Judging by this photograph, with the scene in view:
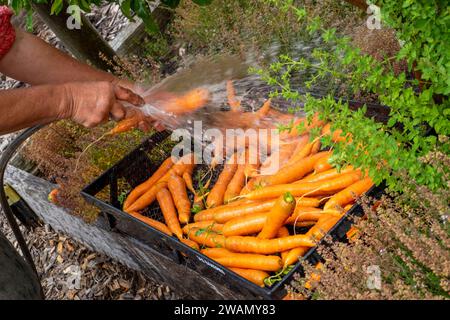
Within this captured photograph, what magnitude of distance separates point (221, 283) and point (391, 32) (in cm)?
181

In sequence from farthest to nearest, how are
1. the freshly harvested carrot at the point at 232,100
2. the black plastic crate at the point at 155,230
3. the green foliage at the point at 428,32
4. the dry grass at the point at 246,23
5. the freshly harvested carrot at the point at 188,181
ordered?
1. the dry grass at the point at 246,23
2. the freshly harvested carrot at the point at 232,100
3. the freshly harvested carrot at the point at 188,181
4. the black plastic crate at the point at 155,230
5. the green foliage at the point at 428,32

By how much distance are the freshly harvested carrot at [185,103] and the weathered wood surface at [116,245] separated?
0.74m

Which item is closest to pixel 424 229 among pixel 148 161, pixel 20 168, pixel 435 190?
pixel 435 190

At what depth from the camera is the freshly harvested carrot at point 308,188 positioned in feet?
8.34

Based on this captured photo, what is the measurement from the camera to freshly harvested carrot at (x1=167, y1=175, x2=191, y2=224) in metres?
2.98

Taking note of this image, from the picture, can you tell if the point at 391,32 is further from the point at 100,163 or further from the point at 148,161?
the point at 100,163

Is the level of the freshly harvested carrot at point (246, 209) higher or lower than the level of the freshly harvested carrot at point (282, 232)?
higher

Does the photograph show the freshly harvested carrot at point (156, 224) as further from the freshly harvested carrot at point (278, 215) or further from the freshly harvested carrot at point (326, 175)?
the freshly harvested carrot at point (326, 175)

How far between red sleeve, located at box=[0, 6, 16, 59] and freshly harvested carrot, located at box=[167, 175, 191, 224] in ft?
3.62

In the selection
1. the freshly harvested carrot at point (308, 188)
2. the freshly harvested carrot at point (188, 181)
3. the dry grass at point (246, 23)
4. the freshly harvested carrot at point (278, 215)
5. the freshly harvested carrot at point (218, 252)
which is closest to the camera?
the freshly harvested carrot at point (278, 215)

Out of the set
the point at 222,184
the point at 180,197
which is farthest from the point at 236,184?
the point at 180,197

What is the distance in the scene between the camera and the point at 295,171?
9.16ft

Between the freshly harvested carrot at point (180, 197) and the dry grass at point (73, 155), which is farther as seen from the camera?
the dry grass at point (73, 155)

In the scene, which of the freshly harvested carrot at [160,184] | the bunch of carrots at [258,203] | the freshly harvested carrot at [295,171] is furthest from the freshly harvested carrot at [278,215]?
the freshly harvested carrot at [160,184]
